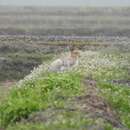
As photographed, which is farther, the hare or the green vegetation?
the hare

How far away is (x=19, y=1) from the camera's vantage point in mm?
101875

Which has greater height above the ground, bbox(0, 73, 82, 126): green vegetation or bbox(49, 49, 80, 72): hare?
bbox(0, 73, 82, 126): green vegetation

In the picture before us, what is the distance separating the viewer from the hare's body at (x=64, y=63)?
29.4 m

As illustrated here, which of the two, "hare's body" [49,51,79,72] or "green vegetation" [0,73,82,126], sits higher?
"green vegetation" [0,73,82,126]

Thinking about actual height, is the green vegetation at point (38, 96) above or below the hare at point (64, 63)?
above

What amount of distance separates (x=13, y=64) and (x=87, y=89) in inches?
743

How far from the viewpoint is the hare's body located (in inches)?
1159

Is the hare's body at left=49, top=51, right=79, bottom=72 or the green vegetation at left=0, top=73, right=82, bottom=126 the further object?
the hare's body at left=49, top=51, right=79, bottom=72

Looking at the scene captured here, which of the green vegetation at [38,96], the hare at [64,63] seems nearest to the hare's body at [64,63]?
the hare at [64,63]

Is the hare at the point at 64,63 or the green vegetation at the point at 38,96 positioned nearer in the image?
the green vegetation at the point at 38,96

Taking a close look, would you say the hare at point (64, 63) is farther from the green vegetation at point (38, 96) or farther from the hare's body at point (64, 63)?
the green vegetation at point (38, 96)

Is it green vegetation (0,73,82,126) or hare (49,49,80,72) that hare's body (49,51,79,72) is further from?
green vegetation (0,73,82,126)

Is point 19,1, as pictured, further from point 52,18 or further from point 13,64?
point 13,64

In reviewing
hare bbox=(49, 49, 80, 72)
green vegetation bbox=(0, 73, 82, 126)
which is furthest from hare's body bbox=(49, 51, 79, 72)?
green vegetation bbox=(0, 73, 82, 126)
